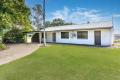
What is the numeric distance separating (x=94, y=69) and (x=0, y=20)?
1488 centimetres

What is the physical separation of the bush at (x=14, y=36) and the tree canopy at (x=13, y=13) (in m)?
5.97

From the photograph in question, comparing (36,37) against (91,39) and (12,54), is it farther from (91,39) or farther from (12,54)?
(12,54)

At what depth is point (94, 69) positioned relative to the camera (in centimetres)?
945

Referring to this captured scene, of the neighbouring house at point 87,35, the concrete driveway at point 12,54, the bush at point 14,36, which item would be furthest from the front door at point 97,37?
the bush at point 14,36

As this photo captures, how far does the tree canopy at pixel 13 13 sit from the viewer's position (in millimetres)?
21144

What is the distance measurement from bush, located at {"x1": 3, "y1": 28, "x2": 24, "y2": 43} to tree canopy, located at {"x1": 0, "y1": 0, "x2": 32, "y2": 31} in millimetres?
5968

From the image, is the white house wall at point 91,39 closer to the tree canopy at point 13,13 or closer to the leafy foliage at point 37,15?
the tree canopy at point 13,13

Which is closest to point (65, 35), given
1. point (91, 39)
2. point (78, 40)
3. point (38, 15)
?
point (78, 40)

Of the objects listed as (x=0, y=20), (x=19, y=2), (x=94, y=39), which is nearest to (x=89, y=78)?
(x=0, y=20)

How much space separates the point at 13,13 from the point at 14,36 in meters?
10.7

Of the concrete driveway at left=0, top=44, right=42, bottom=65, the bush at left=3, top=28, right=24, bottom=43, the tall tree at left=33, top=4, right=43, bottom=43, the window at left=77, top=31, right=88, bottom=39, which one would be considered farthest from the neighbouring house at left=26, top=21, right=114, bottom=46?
the tall tree at left=33, top=4, right=43, bottom=43

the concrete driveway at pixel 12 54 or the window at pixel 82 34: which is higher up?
the window at pixel 82 34

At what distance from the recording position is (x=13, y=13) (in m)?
23.3

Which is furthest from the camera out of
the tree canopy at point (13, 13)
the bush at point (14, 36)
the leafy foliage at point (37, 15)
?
→ the leafy foliage at point (37, 15)
